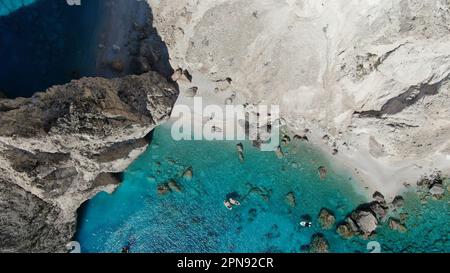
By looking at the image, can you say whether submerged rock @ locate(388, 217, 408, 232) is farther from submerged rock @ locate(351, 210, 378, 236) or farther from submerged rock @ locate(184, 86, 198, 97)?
submerged rock @ locate(184, 86, 198, 97)

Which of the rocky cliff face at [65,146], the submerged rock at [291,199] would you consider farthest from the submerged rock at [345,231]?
the rocky cliff face at [65,146]

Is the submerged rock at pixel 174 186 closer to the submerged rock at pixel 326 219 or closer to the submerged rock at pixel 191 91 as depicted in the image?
the submerged rock at pixel 191 91

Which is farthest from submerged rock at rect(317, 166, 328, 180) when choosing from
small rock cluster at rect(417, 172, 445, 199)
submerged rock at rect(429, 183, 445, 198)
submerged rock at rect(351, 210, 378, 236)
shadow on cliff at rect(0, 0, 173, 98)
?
shadow on cliff at rect(0, 0, 173, 98)

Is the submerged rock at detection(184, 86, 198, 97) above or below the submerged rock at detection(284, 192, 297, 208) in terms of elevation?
above

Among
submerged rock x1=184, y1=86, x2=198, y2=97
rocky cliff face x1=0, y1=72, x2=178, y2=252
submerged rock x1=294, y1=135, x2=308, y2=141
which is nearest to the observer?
rocky cliff face x1=0, y1=72, x2=178, y2=252

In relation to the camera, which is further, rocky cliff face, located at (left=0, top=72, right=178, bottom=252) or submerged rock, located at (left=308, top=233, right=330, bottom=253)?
submerged rock, located at (left=308, top=233, right=330, bottom=253)

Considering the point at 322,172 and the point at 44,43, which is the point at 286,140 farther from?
the point at 44,43
